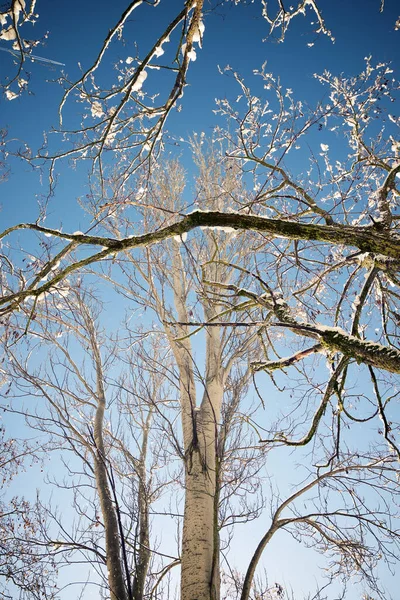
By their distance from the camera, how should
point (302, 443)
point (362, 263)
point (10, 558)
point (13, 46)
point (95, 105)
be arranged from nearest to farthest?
point (302, 443) → point (362, 263) → point (13, 46) → point (95, 105) → point (10, 558)

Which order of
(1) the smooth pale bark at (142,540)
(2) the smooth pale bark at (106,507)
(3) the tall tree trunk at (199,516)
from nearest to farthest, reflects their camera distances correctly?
(3) the tall tree trunk at (199,516) < (2) the smooth pale bark at (106,507) < (1) the smooth pale bark at (142,540)

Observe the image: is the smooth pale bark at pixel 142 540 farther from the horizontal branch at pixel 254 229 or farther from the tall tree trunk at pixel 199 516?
the horizontal branch at pixel 254 229

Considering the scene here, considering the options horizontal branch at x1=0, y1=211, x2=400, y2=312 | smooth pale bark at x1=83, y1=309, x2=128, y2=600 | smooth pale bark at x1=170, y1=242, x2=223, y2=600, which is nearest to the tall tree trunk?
smooth pale bark at x1=170, y1=242, x2=223, y2=600

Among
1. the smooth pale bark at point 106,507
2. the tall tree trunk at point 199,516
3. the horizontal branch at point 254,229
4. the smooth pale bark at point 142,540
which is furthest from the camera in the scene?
the smooth pale bark at point 142,540

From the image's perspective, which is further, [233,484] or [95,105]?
[233,484]

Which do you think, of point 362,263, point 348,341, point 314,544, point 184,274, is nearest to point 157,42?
point 362,263

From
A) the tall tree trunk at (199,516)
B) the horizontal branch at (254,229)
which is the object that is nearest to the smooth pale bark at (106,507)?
the tall tree trunk at (199,516)

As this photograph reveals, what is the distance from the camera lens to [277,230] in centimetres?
158

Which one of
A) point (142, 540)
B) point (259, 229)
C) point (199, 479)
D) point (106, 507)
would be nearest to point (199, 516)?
point (199, 479)

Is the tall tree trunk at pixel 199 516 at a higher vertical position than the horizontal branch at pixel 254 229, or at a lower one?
lower

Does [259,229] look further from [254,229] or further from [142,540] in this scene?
[142,540]

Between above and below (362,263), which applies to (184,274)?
above

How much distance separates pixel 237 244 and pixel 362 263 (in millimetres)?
4204

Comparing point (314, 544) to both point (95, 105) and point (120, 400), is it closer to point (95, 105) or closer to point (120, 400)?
point (120, 400)
